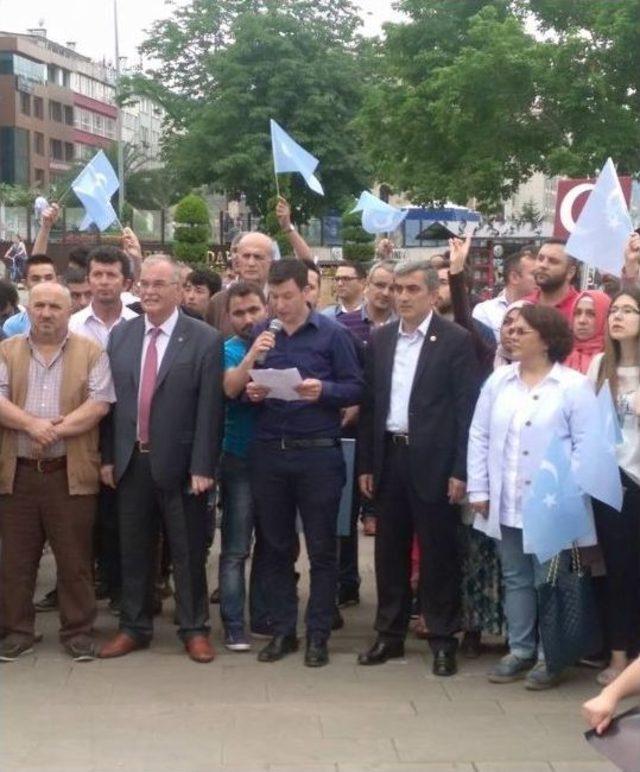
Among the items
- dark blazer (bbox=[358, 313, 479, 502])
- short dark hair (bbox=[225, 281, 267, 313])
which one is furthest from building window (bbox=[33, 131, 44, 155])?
dark blazer (bbox=[358, 313, 479, 502])

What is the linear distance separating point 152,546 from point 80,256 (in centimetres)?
316

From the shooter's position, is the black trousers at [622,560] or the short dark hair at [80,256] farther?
the short dark hair at [80,256]

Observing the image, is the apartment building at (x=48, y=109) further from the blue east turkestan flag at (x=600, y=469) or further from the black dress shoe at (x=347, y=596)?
the blue east turkestan flag at (x=600, y=469)

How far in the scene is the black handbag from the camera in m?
6.70

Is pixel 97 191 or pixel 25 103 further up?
pixel 25 103

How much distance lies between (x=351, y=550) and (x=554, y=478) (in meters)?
2.23

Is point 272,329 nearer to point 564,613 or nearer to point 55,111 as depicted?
point 564,613

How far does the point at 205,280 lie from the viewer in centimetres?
912

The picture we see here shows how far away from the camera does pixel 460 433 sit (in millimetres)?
7047

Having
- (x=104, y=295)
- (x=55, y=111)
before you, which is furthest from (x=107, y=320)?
(x=55, y=111)

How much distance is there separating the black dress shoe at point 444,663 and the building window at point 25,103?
3874 inches

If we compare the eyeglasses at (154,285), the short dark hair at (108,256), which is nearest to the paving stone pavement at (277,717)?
the eyeglasses at (154,285)

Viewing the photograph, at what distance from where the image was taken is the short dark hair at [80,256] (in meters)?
9.80

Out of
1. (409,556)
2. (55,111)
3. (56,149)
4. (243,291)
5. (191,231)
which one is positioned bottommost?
(409,556)
